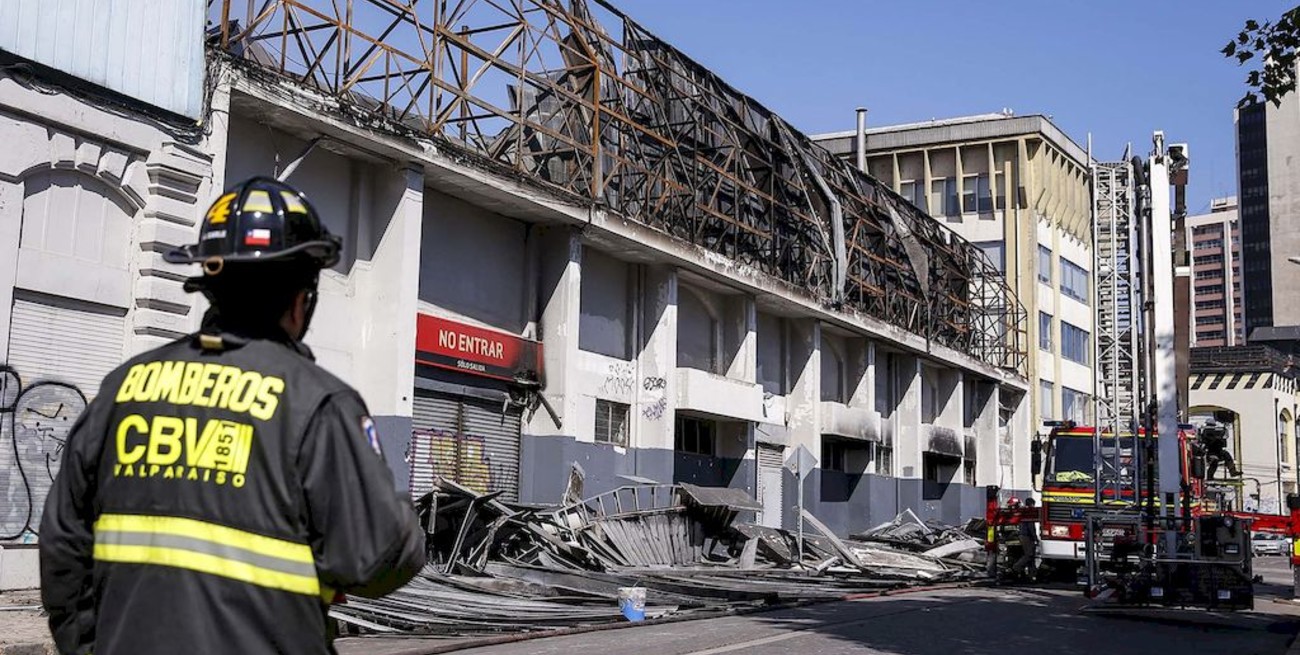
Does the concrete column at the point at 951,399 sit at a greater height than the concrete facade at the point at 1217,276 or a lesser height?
lesser

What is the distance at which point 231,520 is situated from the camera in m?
2.76

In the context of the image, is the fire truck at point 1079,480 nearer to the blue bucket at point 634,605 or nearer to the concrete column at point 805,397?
the blue bucket at point 634,605

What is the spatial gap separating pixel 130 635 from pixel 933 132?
51522 mm

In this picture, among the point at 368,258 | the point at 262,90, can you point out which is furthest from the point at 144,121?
the point at 368,258

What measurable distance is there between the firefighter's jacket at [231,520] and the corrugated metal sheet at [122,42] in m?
13.0

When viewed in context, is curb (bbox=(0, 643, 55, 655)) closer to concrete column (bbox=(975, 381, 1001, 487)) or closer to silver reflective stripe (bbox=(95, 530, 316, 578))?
silver reflective stripe (bbox=(95, 530, 316, 578))

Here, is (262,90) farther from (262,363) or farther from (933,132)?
(933,132)

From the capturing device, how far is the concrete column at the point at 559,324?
23672 mm

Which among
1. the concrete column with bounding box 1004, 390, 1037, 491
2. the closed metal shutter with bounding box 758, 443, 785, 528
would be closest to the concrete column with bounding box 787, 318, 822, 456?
the closed metal shutter with bounding box 758, 443, 785, 528

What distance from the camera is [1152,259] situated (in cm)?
1552

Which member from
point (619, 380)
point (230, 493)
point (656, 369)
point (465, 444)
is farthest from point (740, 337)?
point (230, 493)

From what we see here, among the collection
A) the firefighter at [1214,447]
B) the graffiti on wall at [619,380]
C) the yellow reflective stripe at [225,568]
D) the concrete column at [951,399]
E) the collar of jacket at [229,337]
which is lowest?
the yellow reflective stripe at [225,568]

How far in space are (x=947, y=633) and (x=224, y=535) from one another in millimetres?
11510

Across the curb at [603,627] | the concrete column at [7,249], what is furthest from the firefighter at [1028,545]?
the concrete column at [7,249]
